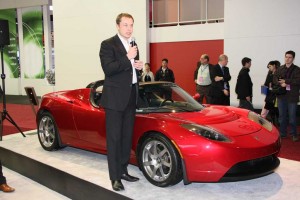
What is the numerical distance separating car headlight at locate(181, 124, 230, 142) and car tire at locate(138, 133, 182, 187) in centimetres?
24

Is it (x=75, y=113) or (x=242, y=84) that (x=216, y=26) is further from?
(x=75, y=113)

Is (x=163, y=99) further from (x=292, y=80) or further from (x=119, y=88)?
(x=292, y=80)

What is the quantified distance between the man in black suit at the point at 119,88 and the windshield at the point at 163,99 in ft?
1.72

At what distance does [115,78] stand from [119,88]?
0.10 m

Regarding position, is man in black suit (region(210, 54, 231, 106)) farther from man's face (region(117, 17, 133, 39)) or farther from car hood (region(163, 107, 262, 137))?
man's face (region(117, 17, 133, 39))

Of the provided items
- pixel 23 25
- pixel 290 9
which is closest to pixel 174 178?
pixel 290 9

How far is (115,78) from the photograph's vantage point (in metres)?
3.22

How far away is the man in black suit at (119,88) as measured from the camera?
316 centimetres

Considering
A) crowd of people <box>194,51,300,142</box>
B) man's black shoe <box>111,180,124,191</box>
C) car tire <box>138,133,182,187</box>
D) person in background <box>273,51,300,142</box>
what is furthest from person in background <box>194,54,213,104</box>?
man's black shoe <box>111,180,124,191</box>

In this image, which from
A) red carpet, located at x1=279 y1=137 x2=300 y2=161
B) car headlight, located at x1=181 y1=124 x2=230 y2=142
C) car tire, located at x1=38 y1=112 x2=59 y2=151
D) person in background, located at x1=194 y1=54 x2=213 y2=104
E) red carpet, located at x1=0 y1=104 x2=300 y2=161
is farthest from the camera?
person in background, located at x1=194 y1=54 x2=213 y2=104

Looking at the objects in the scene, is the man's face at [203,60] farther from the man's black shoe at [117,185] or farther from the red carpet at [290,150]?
the man's black shoe at [117,185]

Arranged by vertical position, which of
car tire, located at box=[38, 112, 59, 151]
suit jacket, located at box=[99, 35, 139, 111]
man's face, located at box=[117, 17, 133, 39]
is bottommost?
car tire, located at box=[38, 112, 59, 151]

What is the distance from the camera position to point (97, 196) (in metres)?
3.63

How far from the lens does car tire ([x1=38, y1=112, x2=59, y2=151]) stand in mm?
5043
